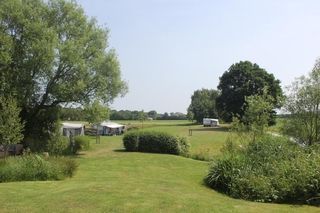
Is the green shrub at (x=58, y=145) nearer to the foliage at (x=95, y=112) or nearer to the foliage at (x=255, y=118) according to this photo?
the foliage at (x=95, y=112)

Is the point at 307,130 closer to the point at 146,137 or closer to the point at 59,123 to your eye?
the point at 146,137

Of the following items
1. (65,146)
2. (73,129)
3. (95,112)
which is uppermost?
(95,112)

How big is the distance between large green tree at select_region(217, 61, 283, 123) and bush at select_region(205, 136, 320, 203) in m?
63.0

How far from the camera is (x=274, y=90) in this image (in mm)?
84688

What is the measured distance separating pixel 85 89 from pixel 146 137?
Result: 23.0 ft

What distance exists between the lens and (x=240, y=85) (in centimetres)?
8675

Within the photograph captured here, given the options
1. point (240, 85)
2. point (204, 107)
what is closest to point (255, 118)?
point (240, 85)

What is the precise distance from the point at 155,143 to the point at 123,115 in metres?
91.1

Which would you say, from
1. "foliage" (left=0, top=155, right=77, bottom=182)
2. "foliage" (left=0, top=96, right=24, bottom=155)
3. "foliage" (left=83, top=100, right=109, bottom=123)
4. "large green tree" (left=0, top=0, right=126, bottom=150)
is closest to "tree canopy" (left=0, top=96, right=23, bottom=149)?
"foliage" (left=0, top=96, right=24, bottom=155)

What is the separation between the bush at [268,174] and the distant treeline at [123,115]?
66.8ft

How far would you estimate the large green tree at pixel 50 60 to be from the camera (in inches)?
1324

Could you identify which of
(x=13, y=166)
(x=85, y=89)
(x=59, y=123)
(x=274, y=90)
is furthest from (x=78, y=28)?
(x=274, y=90)

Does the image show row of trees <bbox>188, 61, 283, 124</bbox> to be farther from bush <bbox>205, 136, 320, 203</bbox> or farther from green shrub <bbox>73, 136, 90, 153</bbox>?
bush <bbox>205, 136, 320, 203</bbox>

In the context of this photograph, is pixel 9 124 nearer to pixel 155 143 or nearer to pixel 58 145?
pixel 58 145
